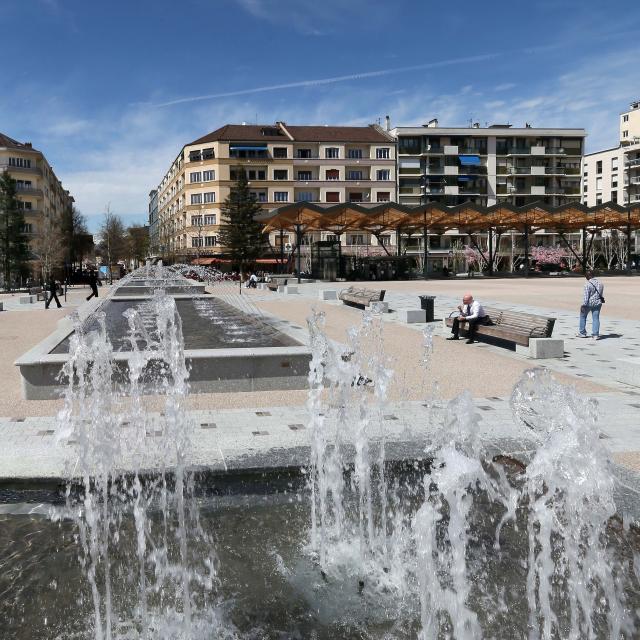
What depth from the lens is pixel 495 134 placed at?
283ft

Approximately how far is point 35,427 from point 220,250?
71180 mm

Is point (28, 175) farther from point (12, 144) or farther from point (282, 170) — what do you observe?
point (282, 170)

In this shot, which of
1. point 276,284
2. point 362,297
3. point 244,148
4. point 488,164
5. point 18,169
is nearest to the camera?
point 362,297

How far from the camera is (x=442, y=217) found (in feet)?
168

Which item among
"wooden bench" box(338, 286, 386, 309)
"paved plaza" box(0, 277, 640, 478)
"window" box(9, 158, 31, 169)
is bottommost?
"paved plaza" box(0, 277, 640, 478)

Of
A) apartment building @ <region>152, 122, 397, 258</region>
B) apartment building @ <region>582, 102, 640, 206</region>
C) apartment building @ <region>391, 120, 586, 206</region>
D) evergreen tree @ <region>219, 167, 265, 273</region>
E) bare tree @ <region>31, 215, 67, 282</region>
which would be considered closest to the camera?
bare tree @ <region>31, 215, 67, 282</region>

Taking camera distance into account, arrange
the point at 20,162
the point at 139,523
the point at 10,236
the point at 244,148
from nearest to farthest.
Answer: the point at 139,523, the point at 10,236, the point at 20,162, the point at 244,148

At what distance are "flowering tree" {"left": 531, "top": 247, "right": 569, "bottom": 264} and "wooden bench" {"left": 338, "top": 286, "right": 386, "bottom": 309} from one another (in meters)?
58.1

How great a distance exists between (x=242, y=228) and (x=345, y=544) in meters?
64.9

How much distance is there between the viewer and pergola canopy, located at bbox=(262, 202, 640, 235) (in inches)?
1834

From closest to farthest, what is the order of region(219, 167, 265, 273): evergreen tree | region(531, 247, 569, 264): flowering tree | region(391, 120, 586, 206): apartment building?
1. region(219, 167, 265, 273): evergreen tree
2. region(531, 247, 569, 264): flowering tree
3. region(391, 120, 586, 206): apartment building

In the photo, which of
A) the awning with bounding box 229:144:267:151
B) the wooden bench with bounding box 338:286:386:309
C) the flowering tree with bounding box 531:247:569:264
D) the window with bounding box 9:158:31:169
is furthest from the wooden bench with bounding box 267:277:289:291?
the window with bounding box 9:158:31:169

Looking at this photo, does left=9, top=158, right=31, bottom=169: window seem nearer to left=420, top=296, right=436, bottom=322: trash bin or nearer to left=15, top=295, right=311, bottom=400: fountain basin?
left=420, top=296, right=436, bottom=322: trash bin

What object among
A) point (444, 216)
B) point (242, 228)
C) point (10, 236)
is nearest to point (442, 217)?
point (444, 216)
